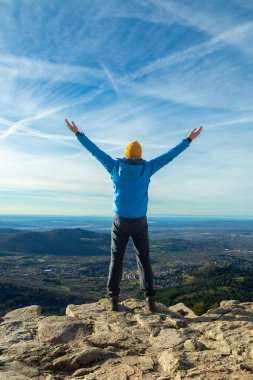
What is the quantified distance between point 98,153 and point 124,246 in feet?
9.82

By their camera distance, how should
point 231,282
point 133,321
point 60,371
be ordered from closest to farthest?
point 60,371
point 133,321
point 231,282

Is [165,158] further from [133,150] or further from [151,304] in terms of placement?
[151,304]

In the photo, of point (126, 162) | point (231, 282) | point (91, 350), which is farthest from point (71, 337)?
point (231, 282)

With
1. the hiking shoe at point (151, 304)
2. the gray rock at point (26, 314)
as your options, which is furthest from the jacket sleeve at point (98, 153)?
the gray rock at point (26, 314)

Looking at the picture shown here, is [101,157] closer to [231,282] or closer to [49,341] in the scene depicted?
[49,341]

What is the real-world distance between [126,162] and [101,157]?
798 millimetres

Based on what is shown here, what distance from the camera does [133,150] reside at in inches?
443

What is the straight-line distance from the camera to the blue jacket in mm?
11180

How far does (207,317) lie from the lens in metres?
11.7

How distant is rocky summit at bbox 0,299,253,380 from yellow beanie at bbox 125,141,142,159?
4.83 metres

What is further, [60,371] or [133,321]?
[133,321]

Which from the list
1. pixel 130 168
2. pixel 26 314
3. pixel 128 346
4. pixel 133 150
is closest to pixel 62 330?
pixel 128 346

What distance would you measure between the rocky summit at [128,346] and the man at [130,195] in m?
1.49

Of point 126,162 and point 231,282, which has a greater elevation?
point 126,162
